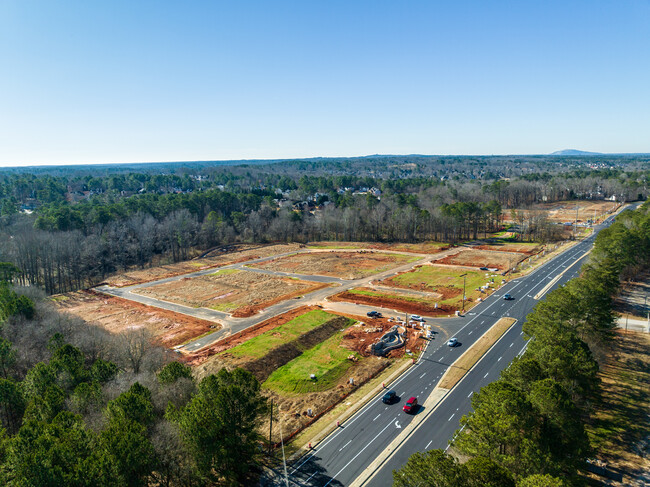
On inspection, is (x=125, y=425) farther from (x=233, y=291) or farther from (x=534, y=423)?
(x=233, y=291)

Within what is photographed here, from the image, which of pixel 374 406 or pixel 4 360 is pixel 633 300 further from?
pixel 4 360

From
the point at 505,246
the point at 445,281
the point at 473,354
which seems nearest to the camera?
the point at 473,354

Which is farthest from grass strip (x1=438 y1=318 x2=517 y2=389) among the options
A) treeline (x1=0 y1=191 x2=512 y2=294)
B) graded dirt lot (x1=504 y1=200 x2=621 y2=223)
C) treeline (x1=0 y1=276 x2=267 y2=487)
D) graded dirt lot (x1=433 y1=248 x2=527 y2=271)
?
graded dirt lot (x1=504 y1=200 x2=621 y2=223)

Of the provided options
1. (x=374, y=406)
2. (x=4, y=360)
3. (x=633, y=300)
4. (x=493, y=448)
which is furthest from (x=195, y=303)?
(x=633, y=300)

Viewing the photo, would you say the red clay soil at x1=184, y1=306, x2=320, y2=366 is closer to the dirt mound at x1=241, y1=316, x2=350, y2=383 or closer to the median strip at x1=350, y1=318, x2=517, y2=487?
the dirt mound at x1=241, y1=316, x2=350, y2=383

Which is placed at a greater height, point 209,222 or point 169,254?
point 209,222

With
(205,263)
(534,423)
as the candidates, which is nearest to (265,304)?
(205,263)
